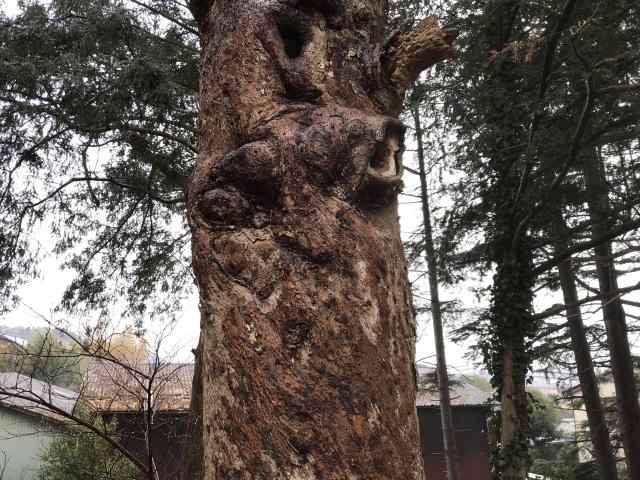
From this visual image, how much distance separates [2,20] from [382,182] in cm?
758

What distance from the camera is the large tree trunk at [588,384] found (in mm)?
11555

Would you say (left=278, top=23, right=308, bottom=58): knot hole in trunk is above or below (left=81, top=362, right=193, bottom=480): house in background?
above

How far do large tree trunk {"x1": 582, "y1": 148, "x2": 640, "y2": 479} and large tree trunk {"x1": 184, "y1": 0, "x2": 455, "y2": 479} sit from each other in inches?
306

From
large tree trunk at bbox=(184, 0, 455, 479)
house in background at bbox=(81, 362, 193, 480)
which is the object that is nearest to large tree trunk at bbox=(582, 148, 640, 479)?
house in background at bbox=(81, 362, 193, 480)

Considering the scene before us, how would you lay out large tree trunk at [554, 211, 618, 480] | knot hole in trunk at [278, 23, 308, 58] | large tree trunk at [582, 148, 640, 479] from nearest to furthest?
knot hole in trunk at [278, 23, 308, 58] < large tree trunk at [582, 148, 640, 479] < large tree trunk at [554, 211, 618, 480]

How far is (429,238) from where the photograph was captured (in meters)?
11.7

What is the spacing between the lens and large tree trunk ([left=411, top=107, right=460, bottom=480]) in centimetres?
1124

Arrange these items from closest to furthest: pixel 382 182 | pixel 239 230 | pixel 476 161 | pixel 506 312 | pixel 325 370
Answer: pixel 325 370 → pixel 239 230 → pixel 382 182 → pixel 506 312 → pixel 476 161

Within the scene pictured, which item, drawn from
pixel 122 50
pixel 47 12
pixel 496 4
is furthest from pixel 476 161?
pixel 47 12

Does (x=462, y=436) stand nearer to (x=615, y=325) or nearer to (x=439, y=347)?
(x=615, y=325)

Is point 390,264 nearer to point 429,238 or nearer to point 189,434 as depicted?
point 189,434

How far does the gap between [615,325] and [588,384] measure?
148cm

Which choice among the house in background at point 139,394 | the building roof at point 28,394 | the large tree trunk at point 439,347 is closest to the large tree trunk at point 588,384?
the large tree trunk at point 439,347

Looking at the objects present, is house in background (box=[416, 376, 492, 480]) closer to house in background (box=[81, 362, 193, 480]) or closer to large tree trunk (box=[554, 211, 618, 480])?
large tree trunk (box=[554, 211, 618, 480])
